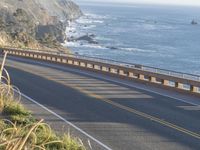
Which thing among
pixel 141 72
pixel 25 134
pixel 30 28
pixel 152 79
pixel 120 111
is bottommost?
pixel 30 28

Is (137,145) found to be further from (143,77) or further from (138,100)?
(143,77)

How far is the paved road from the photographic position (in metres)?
14.5

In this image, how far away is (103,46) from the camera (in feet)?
400

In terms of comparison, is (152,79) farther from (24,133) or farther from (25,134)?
(25,134)

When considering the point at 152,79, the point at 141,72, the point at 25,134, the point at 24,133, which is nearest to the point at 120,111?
the point at 152,79

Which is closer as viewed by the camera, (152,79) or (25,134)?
(25,134)

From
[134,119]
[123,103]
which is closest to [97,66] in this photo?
[123,103]

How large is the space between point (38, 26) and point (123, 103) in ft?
457

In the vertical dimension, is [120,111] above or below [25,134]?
below

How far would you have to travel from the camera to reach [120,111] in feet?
62.1

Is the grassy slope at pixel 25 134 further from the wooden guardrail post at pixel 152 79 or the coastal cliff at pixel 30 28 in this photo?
the coastal cliff at pixel 30 28

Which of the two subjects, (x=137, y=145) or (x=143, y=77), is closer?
(x=137, y=145)

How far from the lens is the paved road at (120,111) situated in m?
14.5

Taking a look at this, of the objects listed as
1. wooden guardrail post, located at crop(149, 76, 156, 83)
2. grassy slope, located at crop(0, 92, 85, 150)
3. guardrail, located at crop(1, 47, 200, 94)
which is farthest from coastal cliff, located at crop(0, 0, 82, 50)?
grassy slope, located at crop(0, 92, 85, 150)
